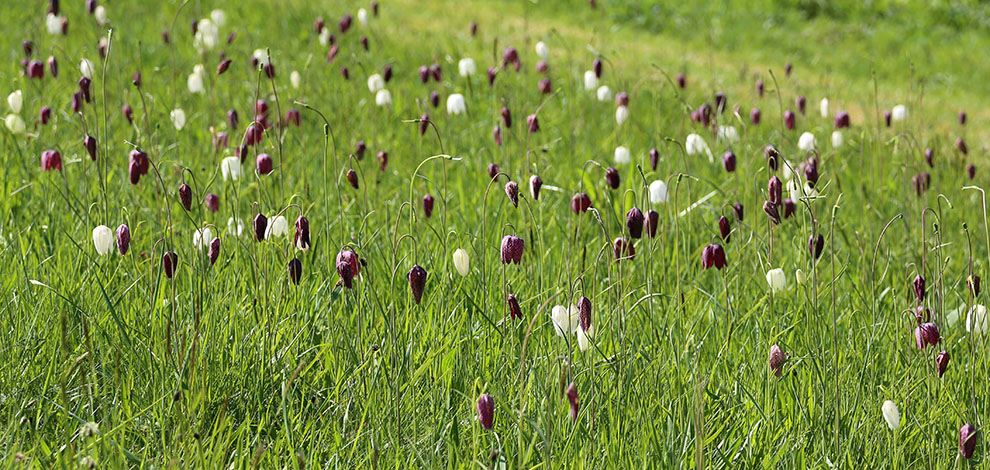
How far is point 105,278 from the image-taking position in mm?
2850

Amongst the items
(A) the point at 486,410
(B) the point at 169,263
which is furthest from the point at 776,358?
(B) the point at 169,263

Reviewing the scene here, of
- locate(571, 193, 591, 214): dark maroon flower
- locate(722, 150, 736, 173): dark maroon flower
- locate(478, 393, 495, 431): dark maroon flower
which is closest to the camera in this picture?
locate(478, 393, 495, 431): dark maroon flower

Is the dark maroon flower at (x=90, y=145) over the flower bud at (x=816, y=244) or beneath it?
over

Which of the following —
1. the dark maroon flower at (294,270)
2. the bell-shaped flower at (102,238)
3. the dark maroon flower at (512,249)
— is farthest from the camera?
the bell-shaped flower at (102,238)

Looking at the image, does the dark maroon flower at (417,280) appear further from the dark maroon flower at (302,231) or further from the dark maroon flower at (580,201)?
the dark maroon flower at (580,201)

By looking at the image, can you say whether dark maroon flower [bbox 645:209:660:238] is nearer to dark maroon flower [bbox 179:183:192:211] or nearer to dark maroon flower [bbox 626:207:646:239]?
dark maroon flower [bbox 626:207:646:239]

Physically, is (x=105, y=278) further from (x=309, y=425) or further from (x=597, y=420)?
(x=597, y=420)

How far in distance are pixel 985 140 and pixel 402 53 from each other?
15.2 feet

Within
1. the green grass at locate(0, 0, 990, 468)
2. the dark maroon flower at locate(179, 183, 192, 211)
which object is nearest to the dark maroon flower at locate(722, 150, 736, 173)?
the green grass at locate(0, 0, 990, 468)

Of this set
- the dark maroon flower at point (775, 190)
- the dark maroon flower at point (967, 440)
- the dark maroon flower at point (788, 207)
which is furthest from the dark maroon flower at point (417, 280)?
the dark maroon flower at point (788, 207)

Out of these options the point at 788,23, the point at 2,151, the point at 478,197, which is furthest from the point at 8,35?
the point at 788,23

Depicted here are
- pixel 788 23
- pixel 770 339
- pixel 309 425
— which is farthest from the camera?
pixel 788 23

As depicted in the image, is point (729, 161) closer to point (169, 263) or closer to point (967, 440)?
point (967, 440)

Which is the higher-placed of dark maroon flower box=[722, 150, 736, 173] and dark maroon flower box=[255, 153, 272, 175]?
dark maroon flower box=[255, 153, 272, 175]
